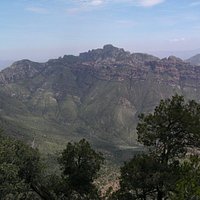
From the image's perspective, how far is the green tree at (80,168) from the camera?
5181 cm

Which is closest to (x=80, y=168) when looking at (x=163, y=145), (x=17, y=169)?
(x=17, y=169)

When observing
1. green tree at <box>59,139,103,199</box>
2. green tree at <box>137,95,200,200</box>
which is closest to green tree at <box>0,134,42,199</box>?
green tree at <box>59,139,103,199</box>

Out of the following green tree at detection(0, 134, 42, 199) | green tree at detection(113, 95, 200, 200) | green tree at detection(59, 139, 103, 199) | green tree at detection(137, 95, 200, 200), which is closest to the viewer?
green tree at detection(0, 134, 42, 199)

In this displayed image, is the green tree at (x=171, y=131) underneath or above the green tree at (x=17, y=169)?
A: above

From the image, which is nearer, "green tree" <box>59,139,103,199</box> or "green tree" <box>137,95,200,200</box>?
"green tree" <box>137,95,200,200</box>

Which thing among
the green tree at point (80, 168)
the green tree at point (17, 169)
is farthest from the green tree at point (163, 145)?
the green tree at point (17, 169)

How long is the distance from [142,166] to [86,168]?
9.11 m

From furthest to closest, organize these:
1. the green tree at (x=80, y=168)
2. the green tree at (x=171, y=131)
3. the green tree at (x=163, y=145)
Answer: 1. the green tree at (x=80, y=168)
2. the green tree at (x=171, y=131)
3. the green tree at (x=163, y=145)

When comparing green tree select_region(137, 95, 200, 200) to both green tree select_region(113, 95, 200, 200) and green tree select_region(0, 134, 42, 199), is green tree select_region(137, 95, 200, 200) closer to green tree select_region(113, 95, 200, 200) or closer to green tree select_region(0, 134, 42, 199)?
green tree select_region(113, 95, 200, 200)

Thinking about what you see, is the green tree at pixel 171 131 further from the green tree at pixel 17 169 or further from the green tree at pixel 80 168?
the green tree at pixel 17 169

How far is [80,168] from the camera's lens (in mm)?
51812

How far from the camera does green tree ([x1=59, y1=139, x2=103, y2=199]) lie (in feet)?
170

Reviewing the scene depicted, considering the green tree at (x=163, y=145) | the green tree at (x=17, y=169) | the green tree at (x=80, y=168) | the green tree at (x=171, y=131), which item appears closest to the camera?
the green tree at (x=17, y=169)

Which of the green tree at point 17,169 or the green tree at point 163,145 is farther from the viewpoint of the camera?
the green tree at point 163,145
